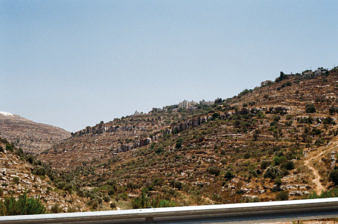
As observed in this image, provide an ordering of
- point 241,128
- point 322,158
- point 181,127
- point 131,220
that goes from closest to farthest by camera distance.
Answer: point 131,220 → point 322,158 → point 241,128 → point 181,127

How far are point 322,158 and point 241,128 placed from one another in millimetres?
19099

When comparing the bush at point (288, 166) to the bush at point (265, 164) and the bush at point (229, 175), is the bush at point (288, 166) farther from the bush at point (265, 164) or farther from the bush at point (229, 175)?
the bush at point (229, 175)

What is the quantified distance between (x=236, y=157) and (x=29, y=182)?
24478 millimetres

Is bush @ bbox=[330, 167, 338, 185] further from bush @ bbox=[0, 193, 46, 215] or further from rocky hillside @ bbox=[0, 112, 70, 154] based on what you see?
rocky hillside @ bbox=[0, 112, 70, 154]

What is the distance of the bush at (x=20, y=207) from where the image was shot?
4.18 m

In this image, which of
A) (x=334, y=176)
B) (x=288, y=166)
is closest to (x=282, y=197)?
(x=334, y=176)

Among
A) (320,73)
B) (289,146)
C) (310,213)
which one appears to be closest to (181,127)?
(289,146)

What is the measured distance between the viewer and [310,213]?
3.27 metres

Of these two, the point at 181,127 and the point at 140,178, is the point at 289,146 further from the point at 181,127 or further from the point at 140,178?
the point at 181,127

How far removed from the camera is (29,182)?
12328 mm

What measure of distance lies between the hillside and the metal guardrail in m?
2.10

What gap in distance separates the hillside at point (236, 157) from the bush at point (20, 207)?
7.05 ft

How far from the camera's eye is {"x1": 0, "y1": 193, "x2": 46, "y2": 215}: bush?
418cm

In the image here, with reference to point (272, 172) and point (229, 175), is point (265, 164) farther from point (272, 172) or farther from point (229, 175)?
point (229, 175)
